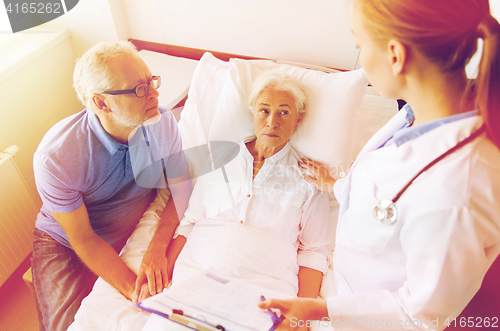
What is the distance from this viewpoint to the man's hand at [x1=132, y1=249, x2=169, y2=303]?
1.16 metres

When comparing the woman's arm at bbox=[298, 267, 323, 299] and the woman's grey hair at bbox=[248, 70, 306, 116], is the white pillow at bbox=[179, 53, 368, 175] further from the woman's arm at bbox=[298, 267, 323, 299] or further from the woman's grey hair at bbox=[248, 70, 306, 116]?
the woman's arm at bbox=[298, 267, 323, 299]

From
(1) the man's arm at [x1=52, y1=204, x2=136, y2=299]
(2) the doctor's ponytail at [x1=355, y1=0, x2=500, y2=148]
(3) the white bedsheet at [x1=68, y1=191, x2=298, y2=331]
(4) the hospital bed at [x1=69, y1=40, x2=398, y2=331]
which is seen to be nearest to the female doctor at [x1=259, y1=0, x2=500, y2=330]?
(2) the doctor's ponytail at [x1=355, y1=0, x2=500, y2=148]

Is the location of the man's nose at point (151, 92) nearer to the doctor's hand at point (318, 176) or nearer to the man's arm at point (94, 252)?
the man's arm at point (94, 252)

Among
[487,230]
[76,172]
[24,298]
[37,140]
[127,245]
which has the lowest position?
[24,298]

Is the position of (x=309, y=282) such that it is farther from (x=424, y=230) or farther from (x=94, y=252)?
(x=94, y=252)

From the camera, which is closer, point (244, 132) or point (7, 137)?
point (244, 132)

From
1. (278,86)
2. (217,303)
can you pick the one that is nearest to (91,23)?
(278,86)

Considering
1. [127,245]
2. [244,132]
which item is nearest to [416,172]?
[244,132]

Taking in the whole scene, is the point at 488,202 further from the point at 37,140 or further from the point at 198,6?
the point at 37,140

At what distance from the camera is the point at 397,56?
23.4 inches

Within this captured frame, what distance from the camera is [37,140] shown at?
1801 mm

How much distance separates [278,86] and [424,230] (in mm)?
903

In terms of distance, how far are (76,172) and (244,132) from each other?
768 mm

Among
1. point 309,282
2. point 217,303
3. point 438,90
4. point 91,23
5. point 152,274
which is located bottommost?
point 309,282
